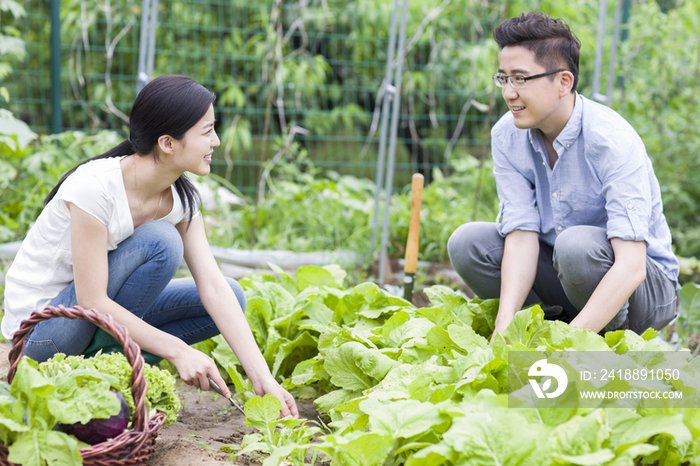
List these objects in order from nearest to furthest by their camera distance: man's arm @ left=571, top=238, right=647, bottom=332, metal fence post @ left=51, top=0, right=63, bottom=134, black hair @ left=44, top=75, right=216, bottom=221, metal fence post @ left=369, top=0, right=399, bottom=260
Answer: black hair @ left=44, top=75, right=216, bottom=221, man's arm @ left=571, top=238, right=647, bottom=332, metal fence post @ left=369, top=0, right=399, bottom=260, metal fence post @ left=51, top=0, right=63, bottom=134

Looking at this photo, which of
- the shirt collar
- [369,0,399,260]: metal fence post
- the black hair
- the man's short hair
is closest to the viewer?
the black hair

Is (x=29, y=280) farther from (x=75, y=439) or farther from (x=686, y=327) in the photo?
(x=686, y=327)

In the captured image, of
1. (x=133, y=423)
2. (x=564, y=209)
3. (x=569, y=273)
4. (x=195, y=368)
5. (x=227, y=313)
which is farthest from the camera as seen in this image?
(x=564, y=209)

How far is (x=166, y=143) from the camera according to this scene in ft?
5.38

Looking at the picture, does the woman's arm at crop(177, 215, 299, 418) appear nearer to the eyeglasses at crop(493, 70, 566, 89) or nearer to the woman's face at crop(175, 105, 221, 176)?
the woman's face at crop(175, 105, 221, 176)

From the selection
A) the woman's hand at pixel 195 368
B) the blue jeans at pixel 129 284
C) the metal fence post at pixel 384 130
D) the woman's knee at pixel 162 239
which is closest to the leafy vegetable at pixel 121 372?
the woman's hand at pixel 195 368

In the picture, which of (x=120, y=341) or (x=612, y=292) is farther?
(x=612, y=292)

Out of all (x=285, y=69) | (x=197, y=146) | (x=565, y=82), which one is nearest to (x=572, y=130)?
(x=565, y=82)

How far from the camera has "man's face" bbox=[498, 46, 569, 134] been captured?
190 cm

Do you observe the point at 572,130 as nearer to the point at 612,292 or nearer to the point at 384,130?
the point at 612,292

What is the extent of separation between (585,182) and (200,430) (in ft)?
4.70

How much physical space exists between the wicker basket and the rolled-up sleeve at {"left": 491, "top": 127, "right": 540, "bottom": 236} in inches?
51.8

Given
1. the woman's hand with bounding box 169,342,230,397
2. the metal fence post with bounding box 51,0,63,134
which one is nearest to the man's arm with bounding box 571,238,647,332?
the woman's hand with bounding box 169,342,230,397

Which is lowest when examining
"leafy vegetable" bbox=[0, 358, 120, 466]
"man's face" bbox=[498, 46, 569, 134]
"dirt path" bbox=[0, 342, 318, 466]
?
"dirt path" bbox=[0, 342, 318, 466]
